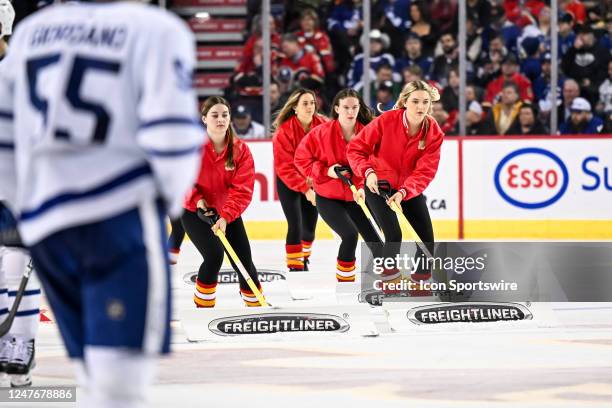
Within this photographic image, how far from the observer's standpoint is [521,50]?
10867 mm

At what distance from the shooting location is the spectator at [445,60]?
1066 centimetres

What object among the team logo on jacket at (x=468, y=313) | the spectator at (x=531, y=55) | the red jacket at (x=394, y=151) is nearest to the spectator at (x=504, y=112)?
the spectator at (x=531, y=55)

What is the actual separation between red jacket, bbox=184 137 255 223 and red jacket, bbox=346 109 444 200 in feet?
2.54

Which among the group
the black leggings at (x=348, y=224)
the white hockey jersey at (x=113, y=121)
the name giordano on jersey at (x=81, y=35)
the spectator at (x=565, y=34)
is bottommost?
the black leggings at (x=348, y=224)

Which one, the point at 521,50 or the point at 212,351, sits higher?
the point at 521,50

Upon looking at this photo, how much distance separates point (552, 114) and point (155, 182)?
8.33 meters

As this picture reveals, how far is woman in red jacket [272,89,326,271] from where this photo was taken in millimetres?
7621

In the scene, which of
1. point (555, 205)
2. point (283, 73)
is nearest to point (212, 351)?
point (555, 205)

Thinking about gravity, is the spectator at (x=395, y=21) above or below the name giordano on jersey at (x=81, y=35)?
below

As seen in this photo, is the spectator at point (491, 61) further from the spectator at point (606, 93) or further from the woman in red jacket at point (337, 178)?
the woman in red jacket at point (337, 178)

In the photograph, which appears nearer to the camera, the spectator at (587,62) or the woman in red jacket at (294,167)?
the woman in red jacket at (294,167)

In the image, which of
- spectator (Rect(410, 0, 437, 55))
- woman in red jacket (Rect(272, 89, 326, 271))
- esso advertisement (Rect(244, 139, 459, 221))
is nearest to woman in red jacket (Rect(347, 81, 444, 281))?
woman in red jacket (Rect(272, 89, 326, 271))

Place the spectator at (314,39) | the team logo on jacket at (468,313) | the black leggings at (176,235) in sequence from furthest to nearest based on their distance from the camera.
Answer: the spectator at (314,39) < the black leggings at (176,235) < the team logo on jacket at (468,313)

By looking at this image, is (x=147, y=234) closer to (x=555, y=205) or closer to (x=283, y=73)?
(x=555, y=205)
